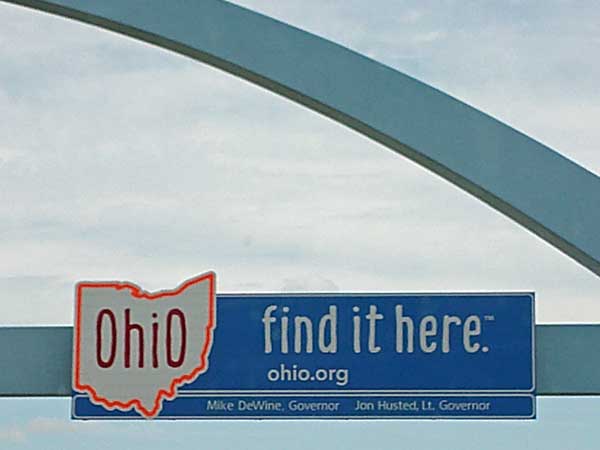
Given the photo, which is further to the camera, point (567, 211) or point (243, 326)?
point (243, 326)

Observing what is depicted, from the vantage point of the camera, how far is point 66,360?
47.5 feet

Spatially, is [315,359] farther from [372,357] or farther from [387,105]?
[387,105]

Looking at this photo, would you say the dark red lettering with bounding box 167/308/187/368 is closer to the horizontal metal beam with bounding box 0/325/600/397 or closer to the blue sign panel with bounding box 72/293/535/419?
the blue sign panel with bounding box 72/293/535/419

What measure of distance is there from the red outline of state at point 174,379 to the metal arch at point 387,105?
8.08 ft

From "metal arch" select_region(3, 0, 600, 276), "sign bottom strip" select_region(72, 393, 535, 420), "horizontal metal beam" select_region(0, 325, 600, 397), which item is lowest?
"sign bottom strip" select_region(72, 393, 535, 420)

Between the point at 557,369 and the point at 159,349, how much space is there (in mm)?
3845

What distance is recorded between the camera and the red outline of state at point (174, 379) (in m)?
14.4

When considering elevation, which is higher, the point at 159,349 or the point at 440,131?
the point at 440,131

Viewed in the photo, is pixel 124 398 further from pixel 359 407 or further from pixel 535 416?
pixel 535 416

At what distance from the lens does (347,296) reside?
46.5 ft

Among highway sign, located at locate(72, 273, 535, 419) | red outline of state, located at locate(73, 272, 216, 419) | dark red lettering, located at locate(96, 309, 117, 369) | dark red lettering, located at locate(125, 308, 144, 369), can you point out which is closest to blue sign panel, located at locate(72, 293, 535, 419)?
highway sign, located at locate(72, 273, 535, 419)

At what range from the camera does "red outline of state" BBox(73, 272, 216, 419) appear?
14367 millimetres

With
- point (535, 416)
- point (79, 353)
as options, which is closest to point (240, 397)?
point (79, 353)

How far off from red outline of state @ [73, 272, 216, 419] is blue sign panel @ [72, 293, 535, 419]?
0.41 ft
